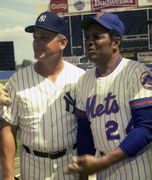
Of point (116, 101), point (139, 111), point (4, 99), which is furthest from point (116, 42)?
point (4, 99)

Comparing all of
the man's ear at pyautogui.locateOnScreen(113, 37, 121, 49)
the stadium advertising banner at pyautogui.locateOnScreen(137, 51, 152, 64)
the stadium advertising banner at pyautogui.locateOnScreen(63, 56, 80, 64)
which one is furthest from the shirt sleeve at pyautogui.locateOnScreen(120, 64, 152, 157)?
the stadium advertising banner at pyautogui.locateOnScreen(63, 56, 80, 64)

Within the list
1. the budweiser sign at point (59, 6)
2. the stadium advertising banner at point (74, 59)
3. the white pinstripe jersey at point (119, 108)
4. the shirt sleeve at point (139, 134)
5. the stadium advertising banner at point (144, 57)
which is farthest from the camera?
the budweiser sign at point (59, 6)

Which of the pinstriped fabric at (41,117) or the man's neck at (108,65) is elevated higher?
the man's neck at (108,65)

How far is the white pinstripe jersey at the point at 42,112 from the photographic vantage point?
2379 mm

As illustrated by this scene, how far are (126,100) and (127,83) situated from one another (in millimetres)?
108

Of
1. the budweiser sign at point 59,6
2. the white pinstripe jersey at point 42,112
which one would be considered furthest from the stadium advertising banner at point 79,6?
the white pinstripe jersey at point 42,112

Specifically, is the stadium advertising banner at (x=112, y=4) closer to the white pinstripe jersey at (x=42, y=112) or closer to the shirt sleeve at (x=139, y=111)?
the white pinstripe jersey at (x=42, y=112)

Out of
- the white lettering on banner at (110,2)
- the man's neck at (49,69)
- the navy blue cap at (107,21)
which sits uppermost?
the white lettering on banner at (110,2)

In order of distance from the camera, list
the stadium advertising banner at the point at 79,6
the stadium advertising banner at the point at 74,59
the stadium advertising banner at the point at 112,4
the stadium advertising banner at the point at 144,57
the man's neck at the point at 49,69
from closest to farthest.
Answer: the man's neck at the point at 49,69 → the stadium advertising banner at the point at 144,57 → the stadium advertising banner at the point at 74,59 → the stadium advertising banner at the point at 112,4 → the stadium advertising banner at the point at 79,6

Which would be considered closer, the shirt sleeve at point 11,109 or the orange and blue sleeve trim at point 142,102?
the orange and blue sleeve trim at point 142,102

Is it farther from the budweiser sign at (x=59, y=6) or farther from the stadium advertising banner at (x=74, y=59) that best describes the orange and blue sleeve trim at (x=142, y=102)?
the budweiser sign at (x=59, y=6)

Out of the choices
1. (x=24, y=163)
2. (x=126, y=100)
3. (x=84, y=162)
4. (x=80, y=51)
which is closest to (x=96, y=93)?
(x=126, y=100)

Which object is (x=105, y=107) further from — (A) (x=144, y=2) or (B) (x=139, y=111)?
(A) (x=144, y=2)

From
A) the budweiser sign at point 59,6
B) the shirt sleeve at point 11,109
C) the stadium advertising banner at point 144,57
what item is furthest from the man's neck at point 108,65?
the budweiser sign at point 59,6
